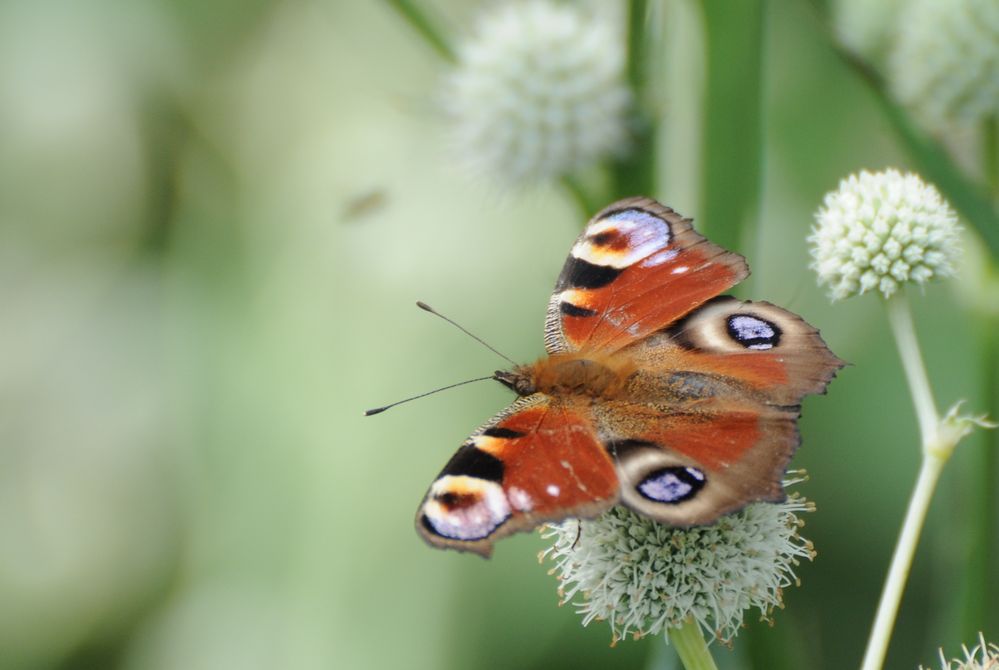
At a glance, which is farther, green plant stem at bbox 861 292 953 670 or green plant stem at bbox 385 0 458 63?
green plant stem at bbox 385 0 458 63

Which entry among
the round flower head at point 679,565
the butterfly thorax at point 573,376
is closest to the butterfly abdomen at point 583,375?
the butterfly thorax at point 573,376

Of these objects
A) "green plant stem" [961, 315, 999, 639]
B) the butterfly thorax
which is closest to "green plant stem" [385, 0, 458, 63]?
the butterfly thorax

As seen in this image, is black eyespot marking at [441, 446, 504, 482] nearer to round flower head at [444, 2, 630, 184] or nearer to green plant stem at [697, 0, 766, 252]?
green plant stem at [697, 0, 766, 252]

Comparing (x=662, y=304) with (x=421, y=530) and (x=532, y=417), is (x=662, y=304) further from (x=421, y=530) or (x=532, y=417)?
(x=421, y=530)

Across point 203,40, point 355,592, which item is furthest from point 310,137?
point 355,592

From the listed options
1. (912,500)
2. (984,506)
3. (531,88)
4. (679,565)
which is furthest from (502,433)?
(531,88)

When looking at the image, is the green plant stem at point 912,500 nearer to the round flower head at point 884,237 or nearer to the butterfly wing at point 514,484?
the round flower head at point 884,237

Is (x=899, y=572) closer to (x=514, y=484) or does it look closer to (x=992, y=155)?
(x=514, y=484)
